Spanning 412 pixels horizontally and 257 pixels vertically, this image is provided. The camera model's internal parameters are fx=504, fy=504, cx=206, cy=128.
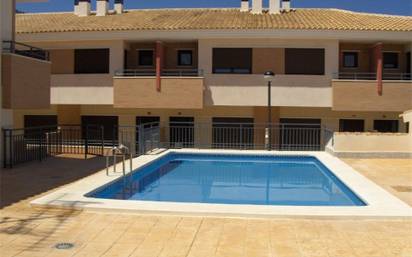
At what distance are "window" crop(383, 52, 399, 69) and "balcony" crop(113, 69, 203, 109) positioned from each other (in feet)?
32.4

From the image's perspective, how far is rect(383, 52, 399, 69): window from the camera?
86.8 feet

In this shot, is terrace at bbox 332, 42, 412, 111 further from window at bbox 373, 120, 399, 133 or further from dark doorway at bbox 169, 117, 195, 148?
dark doorway at bbox 169, 117, 195, 148

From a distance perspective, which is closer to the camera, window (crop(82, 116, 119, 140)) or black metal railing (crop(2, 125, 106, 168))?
black metal railing (crop(2, 125, 106, 168))

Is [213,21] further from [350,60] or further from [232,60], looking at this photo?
[350,60]

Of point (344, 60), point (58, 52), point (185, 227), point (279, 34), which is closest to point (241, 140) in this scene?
point (279, 34)

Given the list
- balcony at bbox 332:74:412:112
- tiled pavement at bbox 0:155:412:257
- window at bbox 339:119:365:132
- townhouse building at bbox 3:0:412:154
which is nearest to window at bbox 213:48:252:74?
townhouse building at bbox 3:0:412:154

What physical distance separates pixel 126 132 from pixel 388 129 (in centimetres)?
1385

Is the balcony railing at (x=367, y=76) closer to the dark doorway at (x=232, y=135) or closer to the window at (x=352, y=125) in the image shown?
the window at (x=352, y=125)

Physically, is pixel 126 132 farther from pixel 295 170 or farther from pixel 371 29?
pixel 371 29

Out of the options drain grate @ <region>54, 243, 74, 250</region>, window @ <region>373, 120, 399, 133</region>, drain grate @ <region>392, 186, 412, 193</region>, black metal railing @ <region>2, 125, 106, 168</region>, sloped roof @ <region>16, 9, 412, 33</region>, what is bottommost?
drain grate @ <region>54, 243, 74, 250</region>

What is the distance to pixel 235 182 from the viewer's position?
16.5 m

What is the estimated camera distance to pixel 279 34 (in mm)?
24250

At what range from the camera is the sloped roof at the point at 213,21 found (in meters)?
24.7

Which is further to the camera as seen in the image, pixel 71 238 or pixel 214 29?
pixel 214 29
